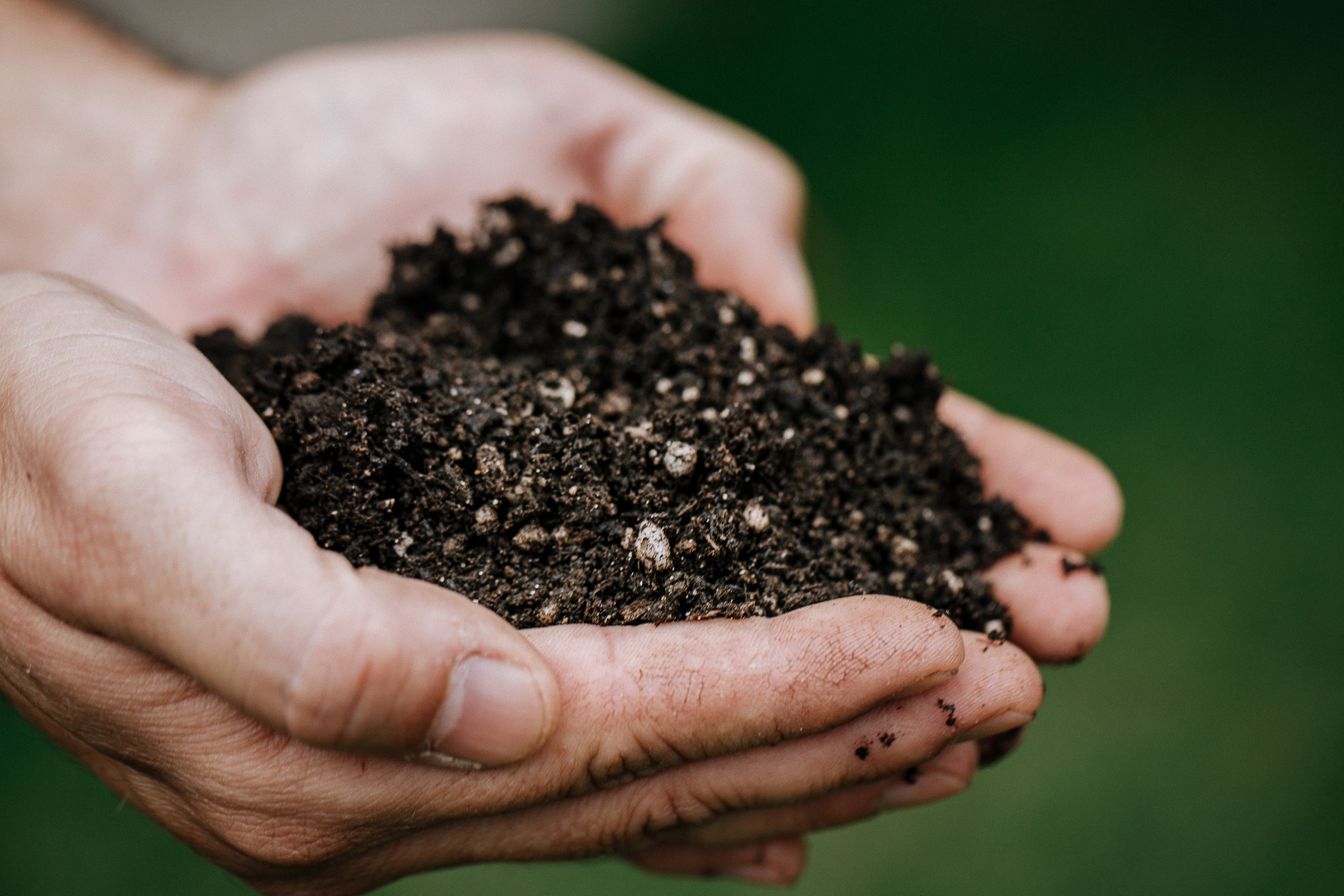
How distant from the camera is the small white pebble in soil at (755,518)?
1303mm

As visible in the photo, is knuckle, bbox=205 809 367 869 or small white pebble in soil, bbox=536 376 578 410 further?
small white pebble in soil, bbox=536 376 578 410

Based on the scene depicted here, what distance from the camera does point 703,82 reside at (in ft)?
14.3

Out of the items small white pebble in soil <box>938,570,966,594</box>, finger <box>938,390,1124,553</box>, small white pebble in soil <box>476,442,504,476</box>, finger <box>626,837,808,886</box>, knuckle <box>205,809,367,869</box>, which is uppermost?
finger <box>938,390,1124,553</box>

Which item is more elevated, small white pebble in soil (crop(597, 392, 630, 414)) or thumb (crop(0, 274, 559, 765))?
small white pebble in soil (crop(597, 392, 630, 414))

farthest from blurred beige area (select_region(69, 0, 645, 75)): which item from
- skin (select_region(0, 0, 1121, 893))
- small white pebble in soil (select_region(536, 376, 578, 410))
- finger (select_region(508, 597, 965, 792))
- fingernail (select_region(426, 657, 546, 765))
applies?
fingernail (select_region(426, 657, 546, 765))

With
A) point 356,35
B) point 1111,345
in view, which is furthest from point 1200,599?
point 356,35

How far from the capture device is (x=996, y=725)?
1.31m

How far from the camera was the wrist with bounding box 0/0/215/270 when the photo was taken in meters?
2.27

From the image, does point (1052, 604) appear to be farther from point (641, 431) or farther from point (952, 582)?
point (641, 431)

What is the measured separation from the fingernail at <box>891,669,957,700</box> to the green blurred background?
1457mm

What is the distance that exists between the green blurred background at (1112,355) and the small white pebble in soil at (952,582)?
126 cm

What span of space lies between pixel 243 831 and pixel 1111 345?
349 centimetres

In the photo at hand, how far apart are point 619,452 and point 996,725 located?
755 millimetres

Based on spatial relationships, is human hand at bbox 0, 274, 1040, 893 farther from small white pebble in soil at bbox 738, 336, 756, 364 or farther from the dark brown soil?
small white pebble in soil at bbox 738, 336, 756, 364
